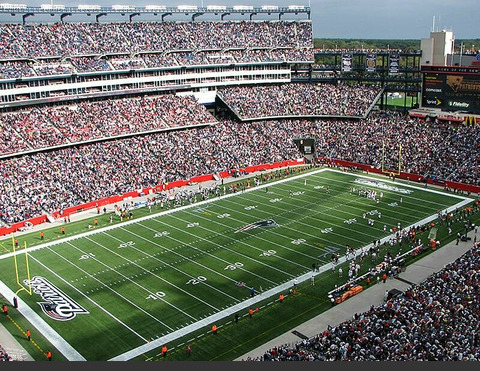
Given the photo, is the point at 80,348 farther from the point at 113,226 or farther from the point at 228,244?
the point at 113,226

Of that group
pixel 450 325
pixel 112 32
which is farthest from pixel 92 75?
pixel 450 325

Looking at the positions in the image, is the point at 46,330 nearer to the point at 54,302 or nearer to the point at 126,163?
the point at 54,302

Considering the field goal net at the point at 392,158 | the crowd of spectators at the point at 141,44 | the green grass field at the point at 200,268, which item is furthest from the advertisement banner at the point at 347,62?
the green grass field at the point at 200,268

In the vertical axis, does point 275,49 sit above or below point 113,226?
above

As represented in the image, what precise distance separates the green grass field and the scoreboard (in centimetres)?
1281

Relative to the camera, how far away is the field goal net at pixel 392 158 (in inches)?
1894

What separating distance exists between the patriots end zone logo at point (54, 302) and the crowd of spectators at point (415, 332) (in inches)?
388

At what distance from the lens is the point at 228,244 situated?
106ft

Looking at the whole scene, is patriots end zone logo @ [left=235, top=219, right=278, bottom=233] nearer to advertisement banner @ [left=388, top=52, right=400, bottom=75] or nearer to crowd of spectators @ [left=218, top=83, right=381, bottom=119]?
crowd of spectators @ [left=218, top=83, right=381, bottom=119]

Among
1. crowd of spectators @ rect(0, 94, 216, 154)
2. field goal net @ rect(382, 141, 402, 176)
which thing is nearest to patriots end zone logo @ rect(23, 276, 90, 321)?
crowd of spectators @ rect(0, 94, 216, 154)

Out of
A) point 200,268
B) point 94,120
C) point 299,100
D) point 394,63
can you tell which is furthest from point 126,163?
point 394,63

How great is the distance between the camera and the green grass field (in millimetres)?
22719

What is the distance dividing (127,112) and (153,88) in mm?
5395

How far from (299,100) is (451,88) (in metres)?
17.5
